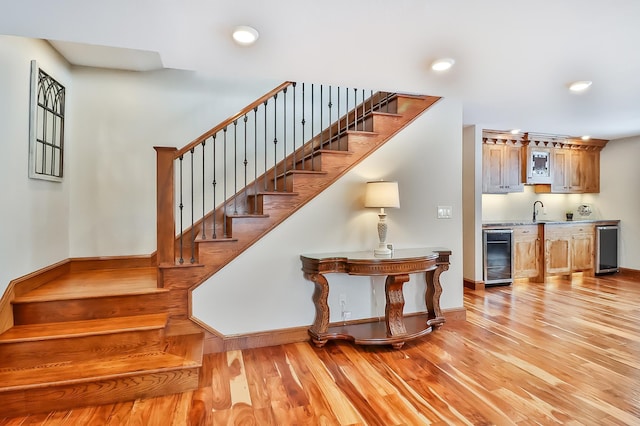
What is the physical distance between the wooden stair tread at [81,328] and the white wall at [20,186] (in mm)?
331

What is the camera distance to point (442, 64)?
2609mm

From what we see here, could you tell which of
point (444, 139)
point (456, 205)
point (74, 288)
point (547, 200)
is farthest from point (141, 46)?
point (547, 200)

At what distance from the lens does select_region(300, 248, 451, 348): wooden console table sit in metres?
2.90

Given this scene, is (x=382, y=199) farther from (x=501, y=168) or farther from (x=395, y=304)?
(x=501, y=168)

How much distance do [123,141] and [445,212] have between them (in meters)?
3.54

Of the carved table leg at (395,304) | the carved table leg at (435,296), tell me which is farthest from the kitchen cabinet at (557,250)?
the carved table leg at (395,304)

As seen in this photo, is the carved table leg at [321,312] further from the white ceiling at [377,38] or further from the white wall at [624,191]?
the white wall at [624,191]

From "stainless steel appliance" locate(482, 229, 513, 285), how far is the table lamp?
8.50ft

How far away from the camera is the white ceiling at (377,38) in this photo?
1882mm

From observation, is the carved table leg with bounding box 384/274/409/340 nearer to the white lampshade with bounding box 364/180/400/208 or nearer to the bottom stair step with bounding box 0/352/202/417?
the white lampshade with bounding box 364/180/400/208

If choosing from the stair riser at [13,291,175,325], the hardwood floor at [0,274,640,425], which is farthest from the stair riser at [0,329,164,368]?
the hardwood floor at [0,274,640,425]

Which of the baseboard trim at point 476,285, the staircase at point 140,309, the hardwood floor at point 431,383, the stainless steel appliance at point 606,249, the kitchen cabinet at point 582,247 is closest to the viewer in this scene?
the hardwood floor at point 431,383

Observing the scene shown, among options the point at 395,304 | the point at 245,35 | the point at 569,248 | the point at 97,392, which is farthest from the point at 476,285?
the point at 97,392

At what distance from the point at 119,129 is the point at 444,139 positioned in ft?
11.4
